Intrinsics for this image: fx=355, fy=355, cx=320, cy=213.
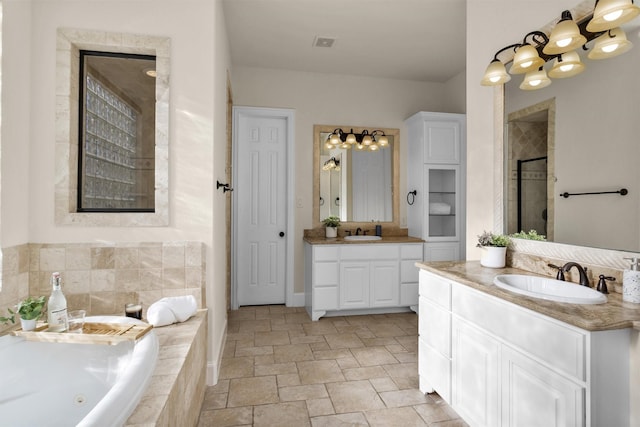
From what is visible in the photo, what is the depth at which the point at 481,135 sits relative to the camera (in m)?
2.56

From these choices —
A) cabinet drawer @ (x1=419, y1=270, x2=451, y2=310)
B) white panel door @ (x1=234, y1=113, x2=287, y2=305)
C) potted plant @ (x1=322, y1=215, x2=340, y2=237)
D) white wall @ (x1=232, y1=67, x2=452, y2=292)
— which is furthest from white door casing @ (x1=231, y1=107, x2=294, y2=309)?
cabinet drawer @ (x1=419, y1=270, x2=451, y2=310)

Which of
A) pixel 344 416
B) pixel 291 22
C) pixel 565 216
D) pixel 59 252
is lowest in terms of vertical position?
pixel 344 416

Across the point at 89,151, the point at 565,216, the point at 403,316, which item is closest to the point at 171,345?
the point at 89,151

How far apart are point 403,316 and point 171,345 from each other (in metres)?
2.81

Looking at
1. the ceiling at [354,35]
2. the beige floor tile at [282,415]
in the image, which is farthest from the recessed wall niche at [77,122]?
the beige floor tile at [282,415]

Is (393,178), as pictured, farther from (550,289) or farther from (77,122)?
(77,122)

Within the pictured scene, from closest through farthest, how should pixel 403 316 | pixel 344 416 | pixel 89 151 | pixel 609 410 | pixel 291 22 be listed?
pixel 609 410 < pixel 344 416 < pixel 89 151 < pixel 291 22 < pixel 403 316

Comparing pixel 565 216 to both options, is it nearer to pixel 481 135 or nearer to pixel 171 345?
pixel 481 135

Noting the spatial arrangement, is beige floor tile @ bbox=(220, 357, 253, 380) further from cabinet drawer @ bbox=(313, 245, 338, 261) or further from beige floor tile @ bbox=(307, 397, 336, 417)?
cabinet drawer @ bbox=(313, 245, 338, 261)

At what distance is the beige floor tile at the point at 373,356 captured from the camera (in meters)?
2.82

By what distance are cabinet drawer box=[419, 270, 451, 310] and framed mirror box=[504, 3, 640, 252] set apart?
618 millimetres

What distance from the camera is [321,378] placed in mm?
2555

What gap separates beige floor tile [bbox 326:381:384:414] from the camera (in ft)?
7.20

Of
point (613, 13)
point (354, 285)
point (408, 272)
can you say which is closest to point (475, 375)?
point (613, 13)
